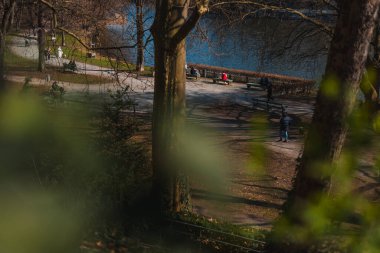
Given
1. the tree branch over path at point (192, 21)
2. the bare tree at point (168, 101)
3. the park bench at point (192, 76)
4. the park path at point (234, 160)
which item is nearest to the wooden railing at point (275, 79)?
the park bench at point (192, 76)

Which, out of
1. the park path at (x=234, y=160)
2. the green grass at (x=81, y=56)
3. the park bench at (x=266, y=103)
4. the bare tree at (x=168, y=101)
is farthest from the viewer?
the park bench at (x=266, y=103)

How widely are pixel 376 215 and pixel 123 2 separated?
12.9 m

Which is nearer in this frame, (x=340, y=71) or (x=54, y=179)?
(x=340, y=71)

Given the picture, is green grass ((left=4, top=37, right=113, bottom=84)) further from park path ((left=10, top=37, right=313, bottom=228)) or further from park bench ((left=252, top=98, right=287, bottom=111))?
park bench ((left=252, top=98, right=287, bottom=111))

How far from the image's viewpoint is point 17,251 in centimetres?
418

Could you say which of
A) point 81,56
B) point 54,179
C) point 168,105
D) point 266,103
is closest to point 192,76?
point 266,103

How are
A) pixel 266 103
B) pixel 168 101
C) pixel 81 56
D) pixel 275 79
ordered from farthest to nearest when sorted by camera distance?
pixel 275 79, pixel 266 103, pixel 81 56, pixel 168 101

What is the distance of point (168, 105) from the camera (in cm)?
842

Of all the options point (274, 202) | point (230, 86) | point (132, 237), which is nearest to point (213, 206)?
point (274, 202)

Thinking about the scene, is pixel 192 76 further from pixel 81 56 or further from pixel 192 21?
pixel 192 21

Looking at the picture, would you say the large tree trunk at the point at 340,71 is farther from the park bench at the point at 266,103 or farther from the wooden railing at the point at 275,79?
the wooden railing at the point at 275,79

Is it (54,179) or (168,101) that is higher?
(168,101)

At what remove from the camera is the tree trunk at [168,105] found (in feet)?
Result: 27.0

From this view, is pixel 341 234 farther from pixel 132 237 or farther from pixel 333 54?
pixel 132 237
